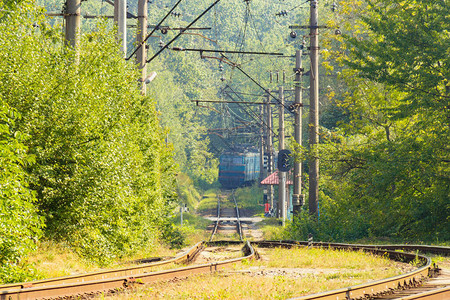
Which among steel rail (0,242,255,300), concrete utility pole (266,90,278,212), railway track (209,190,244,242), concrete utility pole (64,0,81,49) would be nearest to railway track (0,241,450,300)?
steel rail (0,242,255,300)

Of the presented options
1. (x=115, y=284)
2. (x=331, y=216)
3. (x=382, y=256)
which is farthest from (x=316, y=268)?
(x=331, y=216)

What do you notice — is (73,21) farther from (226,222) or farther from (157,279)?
(226,222)

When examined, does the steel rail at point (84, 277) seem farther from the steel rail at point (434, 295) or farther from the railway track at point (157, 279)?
the steel rail at point (434, 295)

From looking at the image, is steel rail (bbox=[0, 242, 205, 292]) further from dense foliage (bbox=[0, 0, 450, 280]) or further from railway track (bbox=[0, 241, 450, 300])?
dense foliage (bbox=[0, 0, 450, 280])

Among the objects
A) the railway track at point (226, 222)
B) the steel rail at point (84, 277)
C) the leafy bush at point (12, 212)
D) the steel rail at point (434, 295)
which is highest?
the leafy bush at point (12, 212)

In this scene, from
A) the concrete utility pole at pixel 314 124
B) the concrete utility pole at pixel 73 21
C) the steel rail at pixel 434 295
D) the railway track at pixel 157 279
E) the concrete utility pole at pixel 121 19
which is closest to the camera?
the steel rail at pixel 434 295

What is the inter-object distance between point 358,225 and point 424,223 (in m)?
4.09

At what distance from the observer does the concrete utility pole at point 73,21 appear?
46.2 ft

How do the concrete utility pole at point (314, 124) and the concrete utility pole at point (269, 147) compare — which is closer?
the concrete utility pole at point (314, 124)

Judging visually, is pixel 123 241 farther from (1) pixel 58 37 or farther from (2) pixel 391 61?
(2) pixel 391 61

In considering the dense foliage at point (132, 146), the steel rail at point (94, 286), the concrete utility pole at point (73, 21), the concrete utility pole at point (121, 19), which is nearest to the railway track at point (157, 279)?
the steel rail at point (94, 286)

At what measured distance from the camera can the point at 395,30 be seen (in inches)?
864

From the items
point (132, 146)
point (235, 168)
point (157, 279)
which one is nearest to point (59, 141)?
A: point (157, 279)

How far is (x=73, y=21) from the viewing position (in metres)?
14.2
